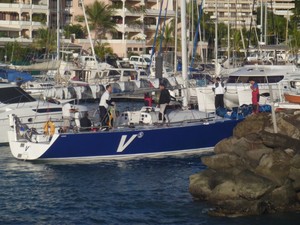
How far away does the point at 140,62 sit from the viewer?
7625cm

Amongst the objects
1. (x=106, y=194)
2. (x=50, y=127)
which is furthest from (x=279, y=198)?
(x=50, y=127)

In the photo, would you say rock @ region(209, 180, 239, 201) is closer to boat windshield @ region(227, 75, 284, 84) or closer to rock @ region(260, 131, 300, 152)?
rock @ region(260, 131, 300, 152)

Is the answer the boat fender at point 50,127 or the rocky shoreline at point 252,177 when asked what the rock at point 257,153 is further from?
the boat fender at point 50,127

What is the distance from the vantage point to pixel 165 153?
102ft

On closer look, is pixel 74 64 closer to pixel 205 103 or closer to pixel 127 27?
pixel 205 103

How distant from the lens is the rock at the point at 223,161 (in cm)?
2512

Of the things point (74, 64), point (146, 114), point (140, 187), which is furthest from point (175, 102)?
point (74, 64)

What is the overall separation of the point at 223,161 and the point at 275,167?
84.7 inches

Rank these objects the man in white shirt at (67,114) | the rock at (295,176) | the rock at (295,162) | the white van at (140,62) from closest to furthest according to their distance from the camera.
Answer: the rock at (295,176) < the rock at (295,162) < the man in white shirt at (67,114) < the white van at (140,62)

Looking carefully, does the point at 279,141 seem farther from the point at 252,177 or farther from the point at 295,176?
the point at 252,177

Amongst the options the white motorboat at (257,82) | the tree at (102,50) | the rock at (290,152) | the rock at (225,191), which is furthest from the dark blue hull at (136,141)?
the tree at (102,50)

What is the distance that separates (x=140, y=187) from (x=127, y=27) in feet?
236

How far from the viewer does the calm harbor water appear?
22.6 m

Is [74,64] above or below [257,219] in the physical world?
above
